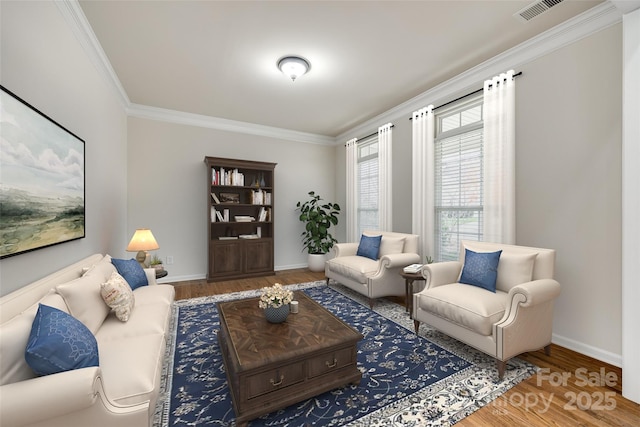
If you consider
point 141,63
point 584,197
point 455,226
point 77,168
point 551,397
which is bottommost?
point 551,397

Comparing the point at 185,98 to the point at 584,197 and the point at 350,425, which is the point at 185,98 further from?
the point at 584,197

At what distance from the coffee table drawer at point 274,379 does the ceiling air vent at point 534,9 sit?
3.37 meters

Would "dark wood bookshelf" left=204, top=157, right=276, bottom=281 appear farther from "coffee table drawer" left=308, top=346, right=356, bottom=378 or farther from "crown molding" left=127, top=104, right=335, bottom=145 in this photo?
"coffee table drawer" left=308, top=346, right=356, bottom=378

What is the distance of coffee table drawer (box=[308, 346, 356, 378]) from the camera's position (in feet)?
6.12

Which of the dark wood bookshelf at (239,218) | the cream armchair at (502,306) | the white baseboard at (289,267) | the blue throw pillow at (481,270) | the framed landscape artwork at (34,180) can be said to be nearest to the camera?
the framed landscape artwork at (34,180)

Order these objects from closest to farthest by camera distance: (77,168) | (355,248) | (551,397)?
1. (551,397)
2. (77,168)
3. (355,248)

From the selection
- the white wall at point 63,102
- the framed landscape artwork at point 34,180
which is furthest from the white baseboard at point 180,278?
the framed landscape artwork at point 34,180

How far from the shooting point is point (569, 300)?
8.52ft

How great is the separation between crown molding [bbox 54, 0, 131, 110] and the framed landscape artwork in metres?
0.94

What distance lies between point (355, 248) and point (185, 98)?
356 centimetres

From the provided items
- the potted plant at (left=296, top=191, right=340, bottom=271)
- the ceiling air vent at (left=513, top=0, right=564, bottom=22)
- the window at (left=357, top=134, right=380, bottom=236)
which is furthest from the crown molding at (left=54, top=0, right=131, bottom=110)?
the window at (left=357, top=134, right=380, bottom=236)

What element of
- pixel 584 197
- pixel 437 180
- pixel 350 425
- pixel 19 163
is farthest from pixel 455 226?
pixel 19 163

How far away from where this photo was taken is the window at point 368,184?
5.25 m

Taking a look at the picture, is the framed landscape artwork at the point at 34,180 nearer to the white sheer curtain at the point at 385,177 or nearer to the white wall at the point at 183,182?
the white wall at the point at 183,182
